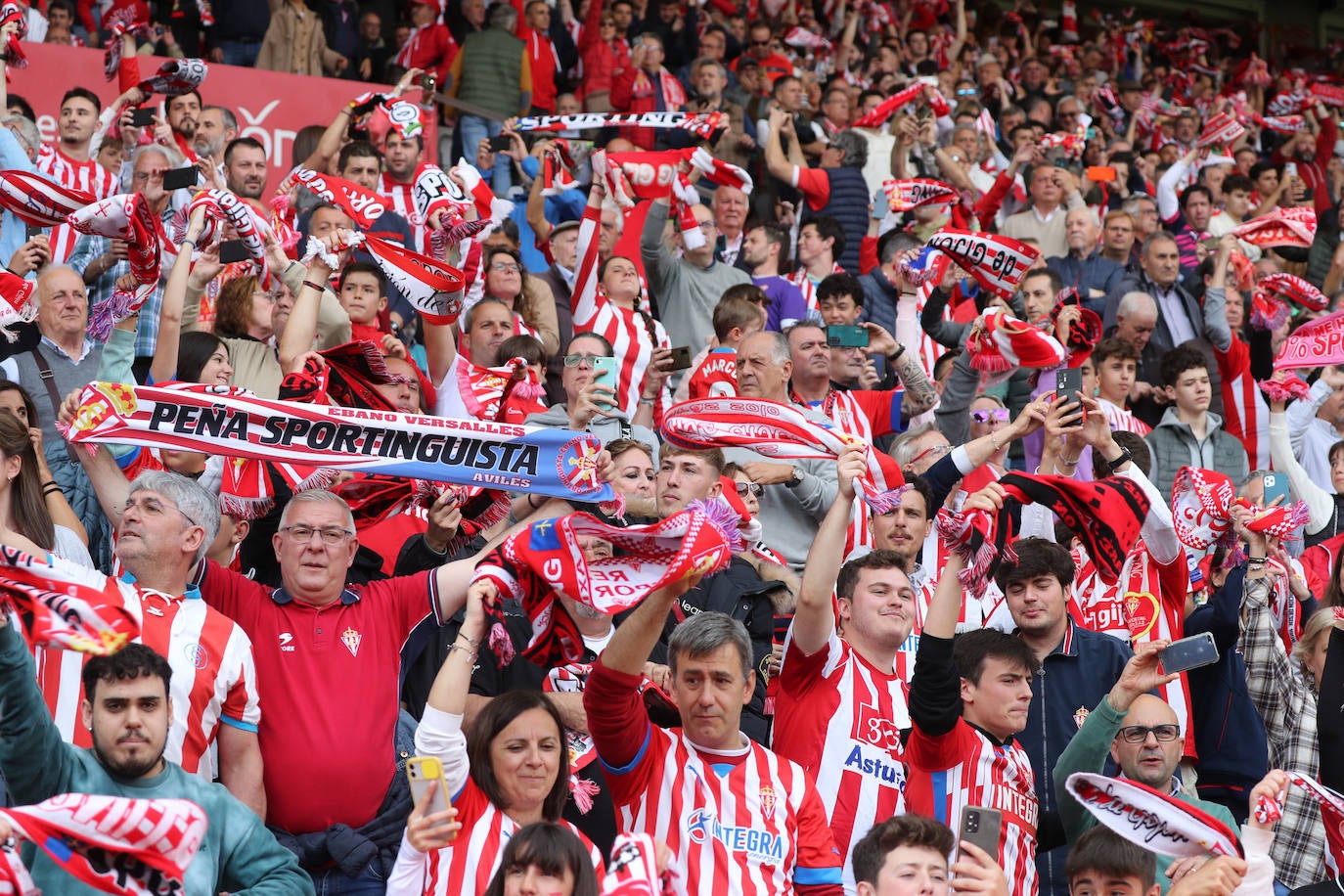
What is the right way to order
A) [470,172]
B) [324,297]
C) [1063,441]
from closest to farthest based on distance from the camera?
1. [1063,441]
2. [324,297]
3. [470,172]

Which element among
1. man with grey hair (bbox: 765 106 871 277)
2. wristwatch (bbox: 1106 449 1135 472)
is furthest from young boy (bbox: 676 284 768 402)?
man with grey hair (bbox: 765 106 871 277)

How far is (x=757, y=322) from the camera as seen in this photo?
797 centimetres

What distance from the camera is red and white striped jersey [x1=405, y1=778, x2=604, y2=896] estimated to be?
13.5 feet

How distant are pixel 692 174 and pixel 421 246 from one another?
1610mm

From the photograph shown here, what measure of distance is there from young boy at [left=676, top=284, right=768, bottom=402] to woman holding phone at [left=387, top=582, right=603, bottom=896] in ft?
9.10

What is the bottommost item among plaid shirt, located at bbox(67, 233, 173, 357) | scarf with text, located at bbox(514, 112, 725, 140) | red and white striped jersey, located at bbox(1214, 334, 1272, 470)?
plaid shirt, located at bbox(67, 233, 173, 357)

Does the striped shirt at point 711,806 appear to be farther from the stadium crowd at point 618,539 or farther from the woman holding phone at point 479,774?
the woman holding phone at point 479,774

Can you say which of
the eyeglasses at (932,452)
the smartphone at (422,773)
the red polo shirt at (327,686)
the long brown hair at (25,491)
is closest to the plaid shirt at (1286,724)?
the eyeglasses at (932,452)

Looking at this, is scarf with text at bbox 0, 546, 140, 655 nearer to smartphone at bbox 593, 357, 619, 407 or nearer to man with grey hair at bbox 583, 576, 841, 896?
man with grey hair at bbox 583, 576, 841, 896

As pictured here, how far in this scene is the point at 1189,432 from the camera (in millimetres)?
8820

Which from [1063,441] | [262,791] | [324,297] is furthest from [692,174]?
[262,791]

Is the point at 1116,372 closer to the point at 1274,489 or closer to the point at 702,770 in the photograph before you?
the point at 1274,489

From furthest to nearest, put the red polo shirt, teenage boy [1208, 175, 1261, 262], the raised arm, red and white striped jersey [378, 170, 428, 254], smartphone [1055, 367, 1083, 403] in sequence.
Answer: teenage boy [1208, 175, 1261, 262], red and white striped jersey [378, 170, 428, 254], smartphone [1055, 367, 1083, 403], the raised arm, the red polo shirt

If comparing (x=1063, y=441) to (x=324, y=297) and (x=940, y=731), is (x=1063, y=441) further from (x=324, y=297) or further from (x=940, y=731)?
(x=324, y=297)
